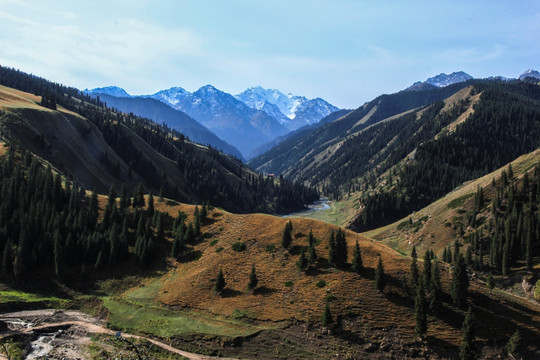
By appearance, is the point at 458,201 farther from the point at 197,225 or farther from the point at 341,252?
the point at 197,225

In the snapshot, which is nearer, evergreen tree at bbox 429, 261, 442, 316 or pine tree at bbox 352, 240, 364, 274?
evergreen tree at bbox 429, 261, 442, 316

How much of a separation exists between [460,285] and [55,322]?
222 feet

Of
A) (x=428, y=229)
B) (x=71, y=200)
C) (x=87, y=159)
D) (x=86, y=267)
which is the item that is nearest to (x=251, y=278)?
(x=86, y=267)

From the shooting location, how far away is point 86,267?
78938 millimetres

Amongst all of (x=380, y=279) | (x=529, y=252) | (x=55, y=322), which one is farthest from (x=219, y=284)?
(x=529, y=252)

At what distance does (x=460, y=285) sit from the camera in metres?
56.6

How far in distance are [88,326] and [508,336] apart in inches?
2579

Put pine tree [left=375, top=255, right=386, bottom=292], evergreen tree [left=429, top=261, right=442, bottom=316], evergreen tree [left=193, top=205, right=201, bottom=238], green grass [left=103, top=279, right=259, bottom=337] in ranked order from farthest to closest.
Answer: evergreen tree [left=193, top=205, right=201, bottom=238] < pine tree [left=375, top=255, right=386, bottom=292] < green grass [left=103, top=279, right=259, bottom=337] < evergreen tree [left=429, top=261, right=442, bottom=316]

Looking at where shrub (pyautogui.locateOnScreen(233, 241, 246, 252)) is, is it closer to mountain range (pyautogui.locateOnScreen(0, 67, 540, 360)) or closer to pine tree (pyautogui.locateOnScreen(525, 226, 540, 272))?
mountain range (pyautogui.locateOnScreen(0, 67, 540, 360))

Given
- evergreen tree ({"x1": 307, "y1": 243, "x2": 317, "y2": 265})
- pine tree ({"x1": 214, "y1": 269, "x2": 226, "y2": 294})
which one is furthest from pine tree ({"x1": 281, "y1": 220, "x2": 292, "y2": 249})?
pine tree ({"x1": 214, "y1": 269, "x2": 226, "y2": 294})

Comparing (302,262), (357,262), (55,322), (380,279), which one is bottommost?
(55,322)

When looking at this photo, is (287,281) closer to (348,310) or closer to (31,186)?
(348,310)

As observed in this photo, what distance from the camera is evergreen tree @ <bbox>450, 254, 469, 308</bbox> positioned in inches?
2215

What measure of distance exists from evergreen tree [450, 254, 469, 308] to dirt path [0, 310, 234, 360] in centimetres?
4363
